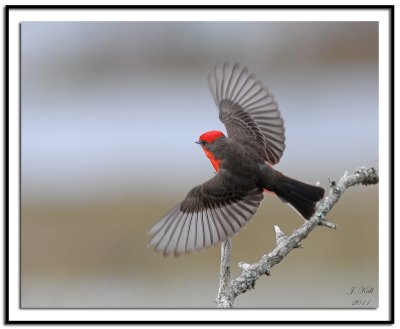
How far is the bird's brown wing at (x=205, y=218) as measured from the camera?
3609 mm

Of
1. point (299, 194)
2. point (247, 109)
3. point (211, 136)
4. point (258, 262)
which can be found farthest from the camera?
point (247, 109)

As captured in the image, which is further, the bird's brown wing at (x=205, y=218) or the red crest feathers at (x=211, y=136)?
the red crest feathers at (x=211, y=136)

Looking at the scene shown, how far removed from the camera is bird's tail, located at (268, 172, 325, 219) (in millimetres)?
3656

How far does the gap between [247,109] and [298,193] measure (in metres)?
0.81

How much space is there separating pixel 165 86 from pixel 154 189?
3.83ft

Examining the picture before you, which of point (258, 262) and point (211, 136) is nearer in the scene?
point (258, 262)

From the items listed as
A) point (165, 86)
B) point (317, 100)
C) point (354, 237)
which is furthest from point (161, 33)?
point (354, 237)

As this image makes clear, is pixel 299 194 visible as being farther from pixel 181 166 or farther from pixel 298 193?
pixel 181 166

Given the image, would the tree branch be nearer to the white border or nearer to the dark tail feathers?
the dark tail feathers

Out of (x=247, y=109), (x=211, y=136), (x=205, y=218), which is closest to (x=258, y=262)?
(x=205, y=218)

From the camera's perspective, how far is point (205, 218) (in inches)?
150
